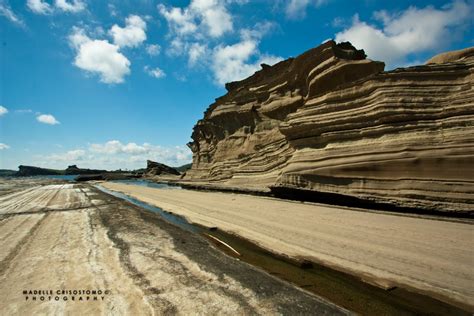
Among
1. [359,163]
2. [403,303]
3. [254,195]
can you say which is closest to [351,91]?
[359,163]

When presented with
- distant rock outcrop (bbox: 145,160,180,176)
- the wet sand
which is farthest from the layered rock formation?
distant rock outcrop (bbox: 145,160,180,176)

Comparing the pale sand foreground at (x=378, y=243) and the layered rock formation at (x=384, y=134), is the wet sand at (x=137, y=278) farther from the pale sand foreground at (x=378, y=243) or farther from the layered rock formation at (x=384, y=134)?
the layered rock formation at (x=384, y=134)

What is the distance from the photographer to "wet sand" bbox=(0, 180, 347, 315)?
464cm

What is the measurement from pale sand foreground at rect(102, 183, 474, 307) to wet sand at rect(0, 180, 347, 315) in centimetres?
195

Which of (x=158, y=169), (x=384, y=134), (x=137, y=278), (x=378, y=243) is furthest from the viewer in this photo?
(x=158, y=169)

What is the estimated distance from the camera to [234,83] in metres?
39.4

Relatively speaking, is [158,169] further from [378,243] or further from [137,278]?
[378,243]

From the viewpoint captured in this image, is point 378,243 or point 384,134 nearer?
point 378,243

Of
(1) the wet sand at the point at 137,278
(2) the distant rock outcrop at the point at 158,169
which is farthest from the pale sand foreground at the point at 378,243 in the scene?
(2) the distant rock outcrop at the point at 158,169

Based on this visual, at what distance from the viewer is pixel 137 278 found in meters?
5.80

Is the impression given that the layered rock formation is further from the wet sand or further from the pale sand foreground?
the wet sand

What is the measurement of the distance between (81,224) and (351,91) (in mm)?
15579

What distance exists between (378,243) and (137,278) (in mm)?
6668

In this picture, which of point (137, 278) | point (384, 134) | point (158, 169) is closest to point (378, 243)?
point (137, 278)
